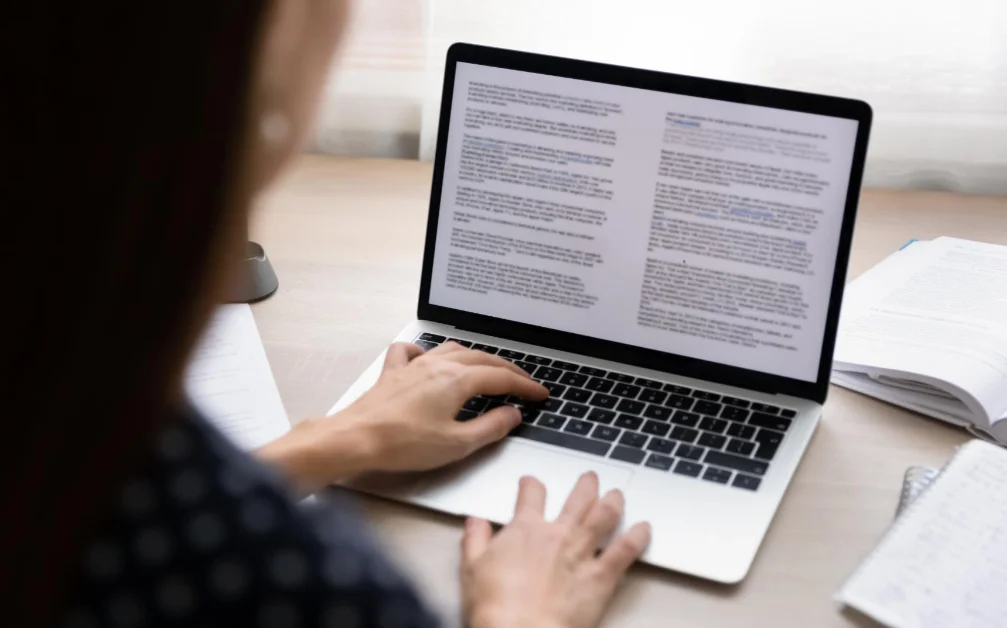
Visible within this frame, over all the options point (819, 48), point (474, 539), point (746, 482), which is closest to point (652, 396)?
point (746, 482)

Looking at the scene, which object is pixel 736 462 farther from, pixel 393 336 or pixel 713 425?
pixel 393 336

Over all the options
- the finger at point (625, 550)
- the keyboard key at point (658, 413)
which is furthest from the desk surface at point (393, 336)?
the keyboard key at point (658, 413)

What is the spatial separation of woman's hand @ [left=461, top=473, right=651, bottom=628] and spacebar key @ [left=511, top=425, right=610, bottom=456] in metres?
0.06

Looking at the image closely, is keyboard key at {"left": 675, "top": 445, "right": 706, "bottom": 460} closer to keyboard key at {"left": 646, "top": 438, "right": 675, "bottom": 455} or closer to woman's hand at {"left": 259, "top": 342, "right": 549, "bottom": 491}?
keyboard key at {"left": 646, "top": 438, "right": 675, "bottom": 455}

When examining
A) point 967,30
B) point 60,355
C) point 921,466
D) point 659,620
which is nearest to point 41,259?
point 60,355

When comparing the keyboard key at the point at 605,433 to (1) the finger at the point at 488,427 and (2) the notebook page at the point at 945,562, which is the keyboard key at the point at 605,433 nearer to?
(1) the finger at the point at 488,427

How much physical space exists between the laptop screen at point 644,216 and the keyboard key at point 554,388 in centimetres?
6

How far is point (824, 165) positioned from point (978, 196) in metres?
0.62

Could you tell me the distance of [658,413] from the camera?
0.91 m

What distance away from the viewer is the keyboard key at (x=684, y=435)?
2.89ft

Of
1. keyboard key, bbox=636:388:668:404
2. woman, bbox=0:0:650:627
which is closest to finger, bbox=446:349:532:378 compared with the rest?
keyboard key, bbox=636:388:668:404

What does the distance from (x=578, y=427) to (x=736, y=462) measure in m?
0.13

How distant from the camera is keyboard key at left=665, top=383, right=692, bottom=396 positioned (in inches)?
36.9

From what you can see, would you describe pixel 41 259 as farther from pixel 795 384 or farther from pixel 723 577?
pixel 795 384
